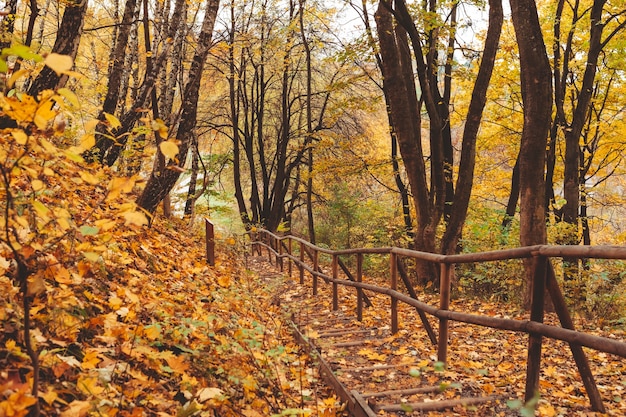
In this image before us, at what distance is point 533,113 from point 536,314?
433 cm

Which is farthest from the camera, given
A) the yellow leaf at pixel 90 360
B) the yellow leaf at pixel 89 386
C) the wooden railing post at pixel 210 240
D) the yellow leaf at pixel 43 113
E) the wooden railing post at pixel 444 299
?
the wooden railing post at pixel 210 240

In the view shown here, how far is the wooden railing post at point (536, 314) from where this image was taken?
11.0 ft

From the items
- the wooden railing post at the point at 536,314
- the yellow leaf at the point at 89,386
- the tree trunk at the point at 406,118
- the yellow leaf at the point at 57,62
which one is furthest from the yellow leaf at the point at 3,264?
the tree trunk at the point at 406,118

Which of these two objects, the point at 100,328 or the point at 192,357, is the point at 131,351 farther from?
the point at 192,357

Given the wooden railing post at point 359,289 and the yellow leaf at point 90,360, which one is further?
the wooden railing post at point 359,289

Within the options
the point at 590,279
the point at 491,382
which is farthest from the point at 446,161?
the point at 491,382

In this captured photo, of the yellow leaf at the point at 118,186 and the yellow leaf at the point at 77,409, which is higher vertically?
the yellow leaf at the point at 118,186

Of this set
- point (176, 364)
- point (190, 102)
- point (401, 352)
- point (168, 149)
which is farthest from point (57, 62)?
point (190, 102)

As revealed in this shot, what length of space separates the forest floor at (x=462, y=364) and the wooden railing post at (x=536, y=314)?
180 mm

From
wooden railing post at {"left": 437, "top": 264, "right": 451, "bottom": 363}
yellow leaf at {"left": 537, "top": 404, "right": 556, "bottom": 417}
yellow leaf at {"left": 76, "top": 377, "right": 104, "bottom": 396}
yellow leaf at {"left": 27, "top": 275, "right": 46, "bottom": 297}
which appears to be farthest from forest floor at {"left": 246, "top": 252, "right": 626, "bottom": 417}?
yellow leaf at {"left": 27, "top": 275, "right": 46, "bottom": 297}

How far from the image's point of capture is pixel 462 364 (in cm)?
484

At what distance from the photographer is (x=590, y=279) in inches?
358

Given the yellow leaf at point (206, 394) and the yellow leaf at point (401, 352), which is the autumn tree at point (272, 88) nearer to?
the yellow leaf at point (401, 352)

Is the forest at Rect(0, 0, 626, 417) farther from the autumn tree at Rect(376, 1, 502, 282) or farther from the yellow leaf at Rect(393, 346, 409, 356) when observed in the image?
the yellow leaf at Rect(393, 346, 409, 356)
